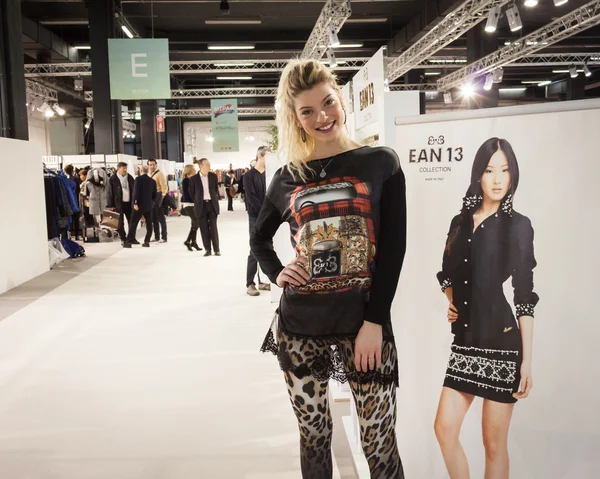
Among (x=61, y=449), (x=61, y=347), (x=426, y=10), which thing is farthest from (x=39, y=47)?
(x=61, y=449)

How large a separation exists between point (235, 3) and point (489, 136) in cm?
1261

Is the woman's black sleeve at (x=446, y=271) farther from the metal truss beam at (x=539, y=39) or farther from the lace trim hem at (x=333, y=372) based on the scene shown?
the metal truss beam at (x=539, y=39)

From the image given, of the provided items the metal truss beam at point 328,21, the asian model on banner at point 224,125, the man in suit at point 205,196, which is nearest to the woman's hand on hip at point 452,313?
the man in suit at point 205,196

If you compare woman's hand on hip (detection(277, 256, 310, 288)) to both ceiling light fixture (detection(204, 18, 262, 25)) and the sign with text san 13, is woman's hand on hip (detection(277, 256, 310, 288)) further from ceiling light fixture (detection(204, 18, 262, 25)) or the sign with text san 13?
ceiling light fixture (detection(204, 18, 262, 25))

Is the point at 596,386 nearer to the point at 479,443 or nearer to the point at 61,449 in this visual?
the point at 479,443

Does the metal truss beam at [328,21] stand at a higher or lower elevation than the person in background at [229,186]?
higher

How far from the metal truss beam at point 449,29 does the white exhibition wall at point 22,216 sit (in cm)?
762

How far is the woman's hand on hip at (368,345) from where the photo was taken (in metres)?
1.42

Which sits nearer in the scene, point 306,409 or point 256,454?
point 306,409

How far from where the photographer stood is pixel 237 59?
56.1ft

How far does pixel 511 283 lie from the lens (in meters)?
1.65

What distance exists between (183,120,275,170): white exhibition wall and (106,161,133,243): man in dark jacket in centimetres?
1810

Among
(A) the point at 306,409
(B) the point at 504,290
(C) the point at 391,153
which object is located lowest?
(A) the point at 306,409

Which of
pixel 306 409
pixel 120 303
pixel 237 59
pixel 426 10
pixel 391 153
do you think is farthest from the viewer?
pixel 237 59
